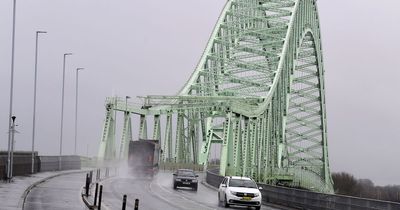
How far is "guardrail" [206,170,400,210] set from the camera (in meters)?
25.5

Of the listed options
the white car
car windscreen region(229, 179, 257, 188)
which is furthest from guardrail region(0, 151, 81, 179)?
car windscreen region(229, 179, 257, 188)

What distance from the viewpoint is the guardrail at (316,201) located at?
25478 mm

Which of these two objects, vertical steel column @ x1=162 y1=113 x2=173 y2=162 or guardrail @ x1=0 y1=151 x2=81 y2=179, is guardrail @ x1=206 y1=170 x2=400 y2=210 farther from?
vertical steel column @ x1=162 y1=113 x2=173 y2=162

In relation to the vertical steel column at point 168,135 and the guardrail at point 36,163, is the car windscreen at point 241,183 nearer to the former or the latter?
the guardrail at point 36,163

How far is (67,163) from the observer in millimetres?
75625

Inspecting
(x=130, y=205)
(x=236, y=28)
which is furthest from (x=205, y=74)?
(x=130, y=205)

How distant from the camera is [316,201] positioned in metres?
32.5

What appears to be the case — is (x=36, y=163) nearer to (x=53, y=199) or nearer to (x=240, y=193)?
(x=53, y=199)

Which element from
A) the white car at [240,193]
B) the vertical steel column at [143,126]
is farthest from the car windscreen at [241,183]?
the vertical steel column at [143,126]

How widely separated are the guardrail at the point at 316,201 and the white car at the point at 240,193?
2.07 metres

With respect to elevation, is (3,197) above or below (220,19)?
below

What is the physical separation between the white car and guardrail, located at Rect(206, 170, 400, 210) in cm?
207

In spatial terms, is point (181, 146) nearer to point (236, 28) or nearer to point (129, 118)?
point (129, 118)

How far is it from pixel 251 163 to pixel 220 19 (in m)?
34.8
